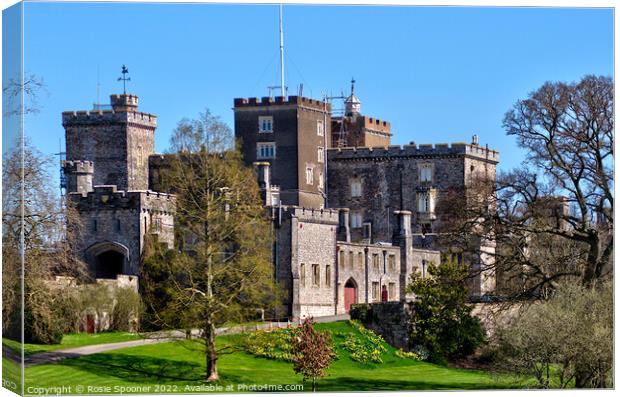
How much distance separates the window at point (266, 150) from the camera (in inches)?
3506

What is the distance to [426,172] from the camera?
91.4m

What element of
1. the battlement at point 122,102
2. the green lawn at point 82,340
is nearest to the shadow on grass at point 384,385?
the green lawn at point 82,340

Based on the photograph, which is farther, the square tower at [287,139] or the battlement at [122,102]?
the square tower at [287,139]

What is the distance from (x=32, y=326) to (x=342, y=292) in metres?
27.8

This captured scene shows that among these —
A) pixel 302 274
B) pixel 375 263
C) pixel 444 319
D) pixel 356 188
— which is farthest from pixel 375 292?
pixel 444 319

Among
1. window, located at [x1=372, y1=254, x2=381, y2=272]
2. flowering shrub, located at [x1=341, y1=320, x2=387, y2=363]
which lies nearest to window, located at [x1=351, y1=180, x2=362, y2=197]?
window, located at [x1=372, y1=254, x2=381, y2=272]

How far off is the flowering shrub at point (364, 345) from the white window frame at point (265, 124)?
23019 mm

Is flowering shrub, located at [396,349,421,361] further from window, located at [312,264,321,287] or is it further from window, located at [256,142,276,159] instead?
window, located at [256,142,276,159]

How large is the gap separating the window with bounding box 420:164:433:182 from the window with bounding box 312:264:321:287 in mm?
17515

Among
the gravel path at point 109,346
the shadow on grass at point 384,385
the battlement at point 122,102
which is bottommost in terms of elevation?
the shadow on grass at point 384,385

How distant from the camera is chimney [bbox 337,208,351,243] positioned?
80.8 m

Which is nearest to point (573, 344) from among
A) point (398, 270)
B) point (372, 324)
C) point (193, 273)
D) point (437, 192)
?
point (193, 273)

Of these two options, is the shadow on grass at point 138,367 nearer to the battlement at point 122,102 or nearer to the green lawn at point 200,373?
the green lawn at point 200,373

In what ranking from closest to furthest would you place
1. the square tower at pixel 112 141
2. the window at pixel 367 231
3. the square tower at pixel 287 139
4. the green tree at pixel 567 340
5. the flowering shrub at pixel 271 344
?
the green tree at pixel 567 340 < the flowering shrub at pixel 271 344 < the square tower at pixel 112 141 < the square tower at pixel 287 139 < the window at pixel 367 231
